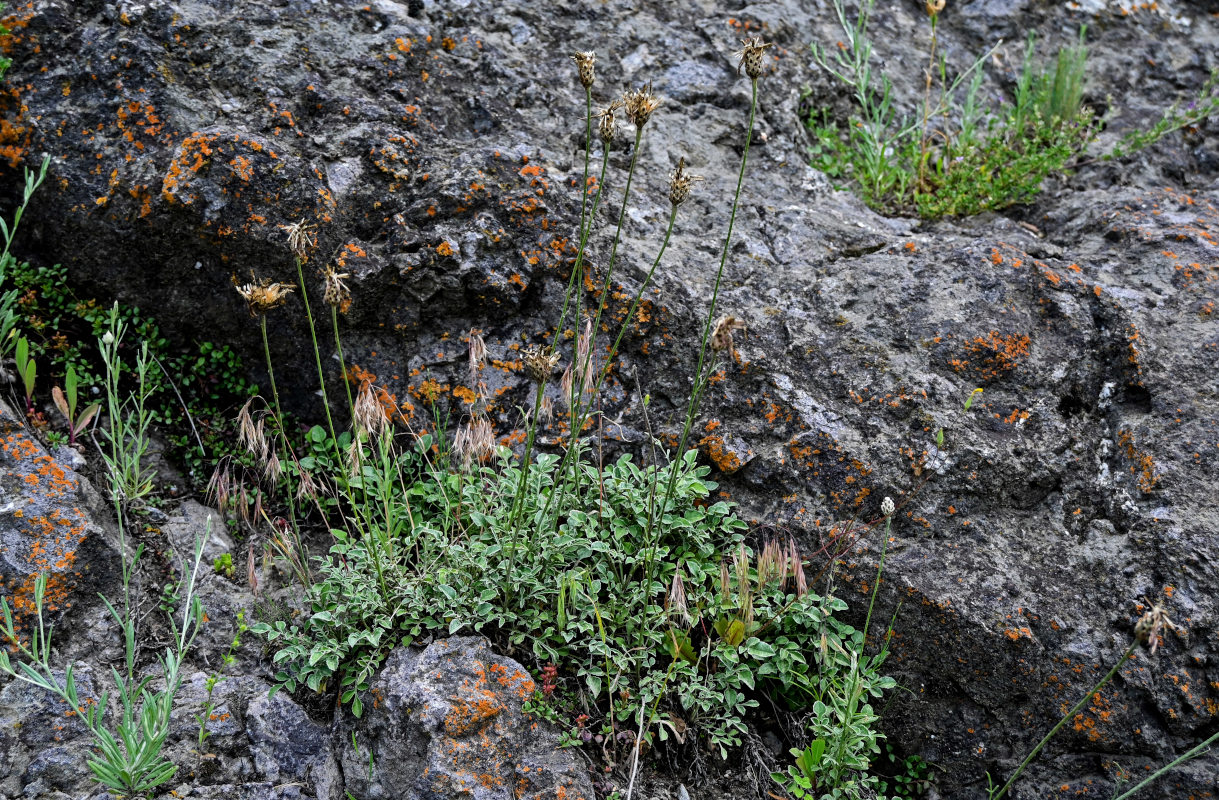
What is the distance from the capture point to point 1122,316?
3598 mm

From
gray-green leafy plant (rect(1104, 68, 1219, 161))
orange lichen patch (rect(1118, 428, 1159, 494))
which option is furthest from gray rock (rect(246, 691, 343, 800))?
gray-green leafy plant (rect(1104, 68, 1219, 161))

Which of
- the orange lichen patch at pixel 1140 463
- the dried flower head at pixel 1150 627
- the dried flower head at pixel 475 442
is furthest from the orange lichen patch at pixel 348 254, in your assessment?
the orange lichen patch at pixel 1140 463

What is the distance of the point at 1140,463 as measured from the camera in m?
3.28

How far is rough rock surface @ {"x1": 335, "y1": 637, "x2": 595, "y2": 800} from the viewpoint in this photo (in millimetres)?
2680

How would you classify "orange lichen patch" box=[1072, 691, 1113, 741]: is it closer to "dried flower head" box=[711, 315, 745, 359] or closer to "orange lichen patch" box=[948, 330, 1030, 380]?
"orange lichen patch" box=[948, 330, 1030, 380]

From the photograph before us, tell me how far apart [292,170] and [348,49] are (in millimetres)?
901

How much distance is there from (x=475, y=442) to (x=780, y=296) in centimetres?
165

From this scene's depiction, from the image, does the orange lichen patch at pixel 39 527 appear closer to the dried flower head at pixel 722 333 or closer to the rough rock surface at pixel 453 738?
the rough rock surface at pixel 453 738

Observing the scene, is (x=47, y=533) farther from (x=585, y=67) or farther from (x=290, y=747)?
(x=585, y=67)

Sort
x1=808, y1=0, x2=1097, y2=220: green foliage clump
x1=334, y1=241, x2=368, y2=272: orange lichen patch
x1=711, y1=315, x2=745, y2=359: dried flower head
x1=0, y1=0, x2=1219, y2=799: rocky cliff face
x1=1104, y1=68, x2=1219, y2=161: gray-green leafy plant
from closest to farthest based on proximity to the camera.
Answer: x1=711, y1=315, x2=745, y2=359: dried flower head
x1=0, y1=0, x2=1219, y2=799: rocky cliff face
x1=334, y1=241, x2=368, y2=272: orange lichen patch
x1=808, y1=0, x2=1097, y2=220: green foliage clump
x1=1104, y1=68, x2=1219, y2=161: gray-green leafy plant

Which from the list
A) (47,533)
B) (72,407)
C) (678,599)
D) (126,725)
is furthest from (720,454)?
(72,407)

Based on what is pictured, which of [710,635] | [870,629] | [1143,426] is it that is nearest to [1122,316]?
[1143,426]

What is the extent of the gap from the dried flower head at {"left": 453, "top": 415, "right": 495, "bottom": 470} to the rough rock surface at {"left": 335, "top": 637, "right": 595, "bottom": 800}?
757mm

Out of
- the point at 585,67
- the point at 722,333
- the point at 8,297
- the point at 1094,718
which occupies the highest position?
the point at 585,67
